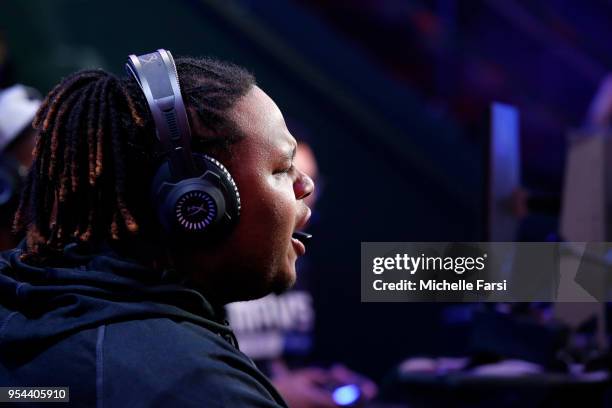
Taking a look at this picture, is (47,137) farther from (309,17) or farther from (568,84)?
(568,84)

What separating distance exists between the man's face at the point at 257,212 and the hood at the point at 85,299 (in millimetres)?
64

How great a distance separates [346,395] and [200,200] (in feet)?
3.47

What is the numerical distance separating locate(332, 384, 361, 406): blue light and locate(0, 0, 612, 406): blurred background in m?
1.44

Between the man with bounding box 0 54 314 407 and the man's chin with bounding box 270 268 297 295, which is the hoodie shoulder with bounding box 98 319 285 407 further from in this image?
the man's chin with bounding box 270 268 297 295

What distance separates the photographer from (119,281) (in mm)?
961

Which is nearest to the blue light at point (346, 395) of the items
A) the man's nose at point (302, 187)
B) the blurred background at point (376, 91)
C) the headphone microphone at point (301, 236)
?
the headphone microphone at point (301, 236)

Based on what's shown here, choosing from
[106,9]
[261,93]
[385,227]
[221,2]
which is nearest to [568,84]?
[385,227]

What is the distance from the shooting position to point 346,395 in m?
1.90

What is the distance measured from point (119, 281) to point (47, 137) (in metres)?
0.26

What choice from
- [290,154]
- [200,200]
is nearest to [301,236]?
[290,154]

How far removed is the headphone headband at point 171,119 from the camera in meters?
0.98

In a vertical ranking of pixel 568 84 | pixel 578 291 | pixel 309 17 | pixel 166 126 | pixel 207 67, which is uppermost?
pixel 309 17

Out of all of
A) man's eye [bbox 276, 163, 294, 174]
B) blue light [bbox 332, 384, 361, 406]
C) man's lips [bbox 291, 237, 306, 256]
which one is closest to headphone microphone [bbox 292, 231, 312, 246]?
man's lips [bbox 291, 237, 306, 256]

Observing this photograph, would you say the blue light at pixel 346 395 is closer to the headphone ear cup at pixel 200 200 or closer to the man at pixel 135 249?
the man at pixel 135 249
